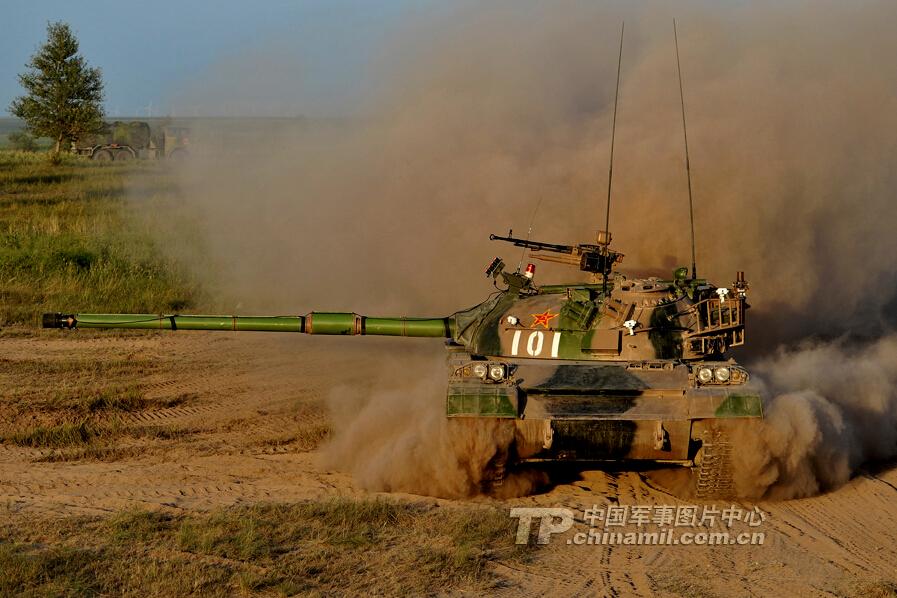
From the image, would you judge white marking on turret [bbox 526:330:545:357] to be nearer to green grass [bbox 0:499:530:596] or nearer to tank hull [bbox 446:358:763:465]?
tank hull [bbox 446:358:763:465]

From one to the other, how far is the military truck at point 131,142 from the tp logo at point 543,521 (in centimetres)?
2949

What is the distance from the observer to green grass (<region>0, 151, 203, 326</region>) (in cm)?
1770

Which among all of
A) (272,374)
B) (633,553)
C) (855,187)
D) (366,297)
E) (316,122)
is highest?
(316,122)

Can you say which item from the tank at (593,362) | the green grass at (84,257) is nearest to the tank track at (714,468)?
the tank at (593,362)

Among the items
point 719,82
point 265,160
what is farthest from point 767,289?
point 265,160

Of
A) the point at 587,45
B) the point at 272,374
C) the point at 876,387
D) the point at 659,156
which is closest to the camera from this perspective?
the point at 876,387

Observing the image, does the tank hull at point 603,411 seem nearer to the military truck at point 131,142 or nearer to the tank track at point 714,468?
the tank track at point 714,468

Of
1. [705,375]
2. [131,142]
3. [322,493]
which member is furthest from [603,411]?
[131,142]

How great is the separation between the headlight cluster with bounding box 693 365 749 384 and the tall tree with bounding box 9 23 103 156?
1166 inches

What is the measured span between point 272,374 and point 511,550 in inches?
293

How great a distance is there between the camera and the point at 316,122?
20.5 m

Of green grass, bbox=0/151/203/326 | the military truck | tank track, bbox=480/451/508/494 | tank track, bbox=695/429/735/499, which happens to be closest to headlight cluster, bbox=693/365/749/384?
tank track, bbox=695/429/735/499

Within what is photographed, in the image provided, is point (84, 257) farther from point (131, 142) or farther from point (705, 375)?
point (131, 142)

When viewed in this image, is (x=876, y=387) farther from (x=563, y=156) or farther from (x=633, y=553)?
(x=563, y=156)
